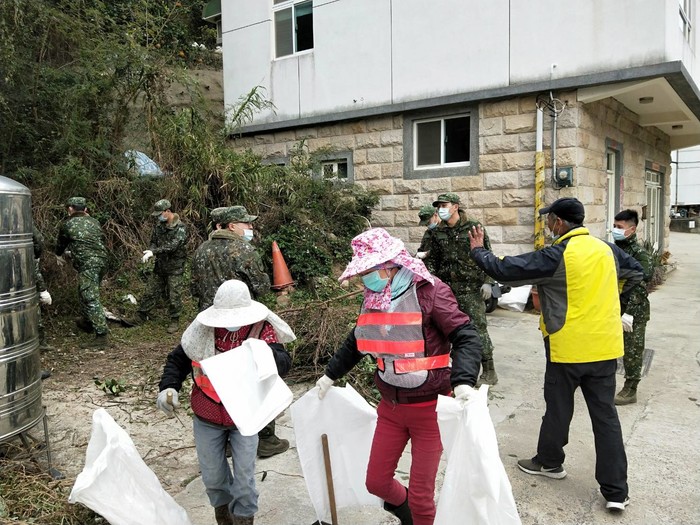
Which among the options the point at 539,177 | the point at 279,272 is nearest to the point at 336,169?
the point at 279,272

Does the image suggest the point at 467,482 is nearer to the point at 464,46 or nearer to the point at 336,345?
the point at 336,345

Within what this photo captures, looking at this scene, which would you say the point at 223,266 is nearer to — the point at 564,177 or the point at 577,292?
the point at 577,292

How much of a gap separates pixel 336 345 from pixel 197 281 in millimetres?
1525

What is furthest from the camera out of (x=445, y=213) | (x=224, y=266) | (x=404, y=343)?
(x=445, y=213)

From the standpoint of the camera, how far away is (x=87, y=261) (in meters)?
6.70

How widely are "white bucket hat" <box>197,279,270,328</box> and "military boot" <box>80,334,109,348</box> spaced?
4.62m

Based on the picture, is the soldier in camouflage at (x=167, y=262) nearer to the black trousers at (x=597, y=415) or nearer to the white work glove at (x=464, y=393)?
the black trousers at (x=597, y=415)

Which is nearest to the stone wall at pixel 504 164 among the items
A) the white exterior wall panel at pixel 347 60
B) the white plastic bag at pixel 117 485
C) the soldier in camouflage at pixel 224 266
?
the white exterior wall panel at pixel 347 60

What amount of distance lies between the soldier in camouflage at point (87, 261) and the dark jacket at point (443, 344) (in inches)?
200

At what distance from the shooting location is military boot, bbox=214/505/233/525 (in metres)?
2.84

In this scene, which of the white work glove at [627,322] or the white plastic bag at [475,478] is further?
the white work glove at [627,322]

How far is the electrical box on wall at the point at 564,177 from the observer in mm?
7723

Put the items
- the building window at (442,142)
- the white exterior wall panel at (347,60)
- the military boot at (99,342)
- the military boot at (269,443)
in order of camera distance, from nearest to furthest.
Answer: the military boot at (269,443) → the military boot at (99,342) → the building window at (442,142) → the white exterior wall panel at (347,60)

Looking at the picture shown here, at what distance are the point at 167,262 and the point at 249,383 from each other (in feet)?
17.5
